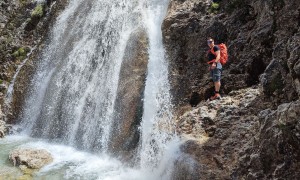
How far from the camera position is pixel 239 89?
10969 mm

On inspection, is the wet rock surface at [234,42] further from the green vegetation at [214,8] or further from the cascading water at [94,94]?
the cascading water at [94,94]

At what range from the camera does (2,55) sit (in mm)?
19719

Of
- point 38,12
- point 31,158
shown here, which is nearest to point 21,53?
point 38,12

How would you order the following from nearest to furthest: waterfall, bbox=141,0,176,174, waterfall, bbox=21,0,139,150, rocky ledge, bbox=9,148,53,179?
waterfall, bbox=141,0,176,174
rocky ledge, bbox=9,148,53,179
waterfall, bbox=21,0,139,150

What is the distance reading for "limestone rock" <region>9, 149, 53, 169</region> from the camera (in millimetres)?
12703

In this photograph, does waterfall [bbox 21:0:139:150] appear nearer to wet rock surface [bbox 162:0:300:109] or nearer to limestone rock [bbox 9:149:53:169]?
limestone rock [bbox 9:149:53:169]

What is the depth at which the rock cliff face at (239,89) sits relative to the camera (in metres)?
7.33

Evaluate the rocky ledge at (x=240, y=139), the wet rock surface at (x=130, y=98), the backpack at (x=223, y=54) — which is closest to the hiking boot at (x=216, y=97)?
the rocky ledge at (x=240, y=139)

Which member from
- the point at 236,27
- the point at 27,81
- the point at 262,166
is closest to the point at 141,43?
the point at 236,27

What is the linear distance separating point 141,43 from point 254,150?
8183mm

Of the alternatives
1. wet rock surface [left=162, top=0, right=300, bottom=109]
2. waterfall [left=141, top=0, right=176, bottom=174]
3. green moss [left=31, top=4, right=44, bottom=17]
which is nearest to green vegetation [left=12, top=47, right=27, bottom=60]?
green moss [left=31, top=4, right=44, bottom=17]

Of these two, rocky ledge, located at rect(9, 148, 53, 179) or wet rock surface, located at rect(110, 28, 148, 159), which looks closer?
rocky ledge, located at rect(9, 148, 53, 179)

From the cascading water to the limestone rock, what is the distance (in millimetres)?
361

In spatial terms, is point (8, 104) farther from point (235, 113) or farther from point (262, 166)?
point (262, 166)
